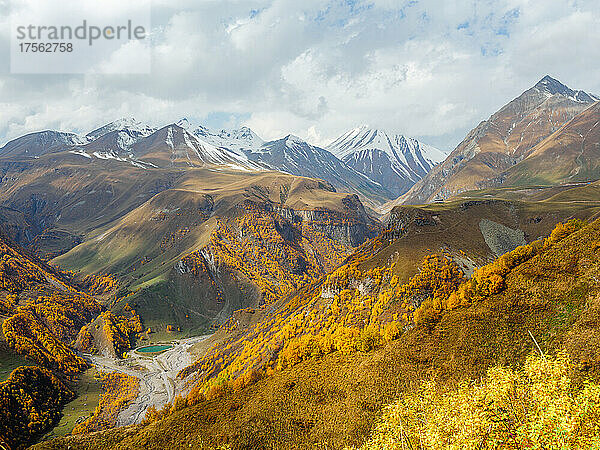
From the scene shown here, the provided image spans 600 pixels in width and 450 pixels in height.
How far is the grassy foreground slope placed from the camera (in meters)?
50.1

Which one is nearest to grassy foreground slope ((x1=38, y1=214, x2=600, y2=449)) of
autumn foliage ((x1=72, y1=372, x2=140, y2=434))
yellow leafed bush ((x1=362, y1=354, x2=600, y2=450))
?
yellow leafed bush ((x1=362, y1=354, x2=600, y2=450))

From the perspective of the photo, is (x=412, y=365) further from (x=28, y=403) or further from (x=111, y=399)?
(x=111, y=399)

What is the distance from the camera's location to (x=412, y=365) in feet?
188

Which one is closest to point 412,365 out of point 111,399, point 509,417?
point 509,417

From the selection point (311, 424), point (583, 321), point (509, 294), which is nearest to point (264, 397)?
point (311, 424)

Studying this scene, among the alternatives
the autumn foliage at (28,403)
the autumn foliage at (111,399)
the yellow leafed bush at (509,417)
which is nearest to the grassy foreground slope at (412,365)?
the yellow leafed bush at (509,417)

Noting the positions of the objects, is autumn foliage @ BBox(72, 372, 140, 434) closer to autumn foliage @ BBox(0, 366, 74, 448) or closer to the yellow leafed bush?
autumn foliage @ BBox(0, 366, 74, 448)

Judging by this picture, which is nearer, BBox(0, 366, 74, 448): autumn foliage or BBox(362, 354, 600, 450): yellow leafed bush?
BBox(362, 354, 600, 450): yellow leafed bush

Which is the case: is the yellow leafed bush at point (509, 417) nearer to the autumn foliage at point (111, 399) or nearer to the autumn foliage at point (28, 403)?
the autumn foliage at point (28, 403)

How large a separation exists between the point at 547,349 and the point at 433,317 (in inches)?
817

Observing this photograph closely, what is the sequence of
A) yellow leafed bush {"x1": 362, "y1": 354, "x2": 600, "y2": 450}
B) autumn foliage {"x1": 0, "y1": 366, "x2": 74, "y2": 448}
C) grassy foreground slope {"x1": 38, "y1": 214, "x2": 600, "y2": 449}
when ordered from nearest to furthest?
yellow leafed bush {"x1": 362, "y1": 354, "x2": 600, "y2": 450} → grassy foreground slope {"x1": 38, "y1": 214, "x2": 600, "y2": 449} → autumn foliage {"x1": 0, "y1": 366, "x2": 74, "y2": 448}

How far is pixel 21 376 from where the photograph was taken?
14112 centimetres

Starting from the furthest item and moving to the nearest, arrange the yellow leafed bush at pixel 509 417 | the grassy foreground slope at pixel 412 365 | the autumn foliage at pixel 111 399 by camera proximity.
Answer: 1. the autumn foliage at pixel 111 399
2. the grassy foreground slope at pixel 412 365
3. the yellow leafed bush at pixel 509 417

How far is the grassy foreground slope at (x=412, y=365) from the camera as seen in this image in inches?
1970
